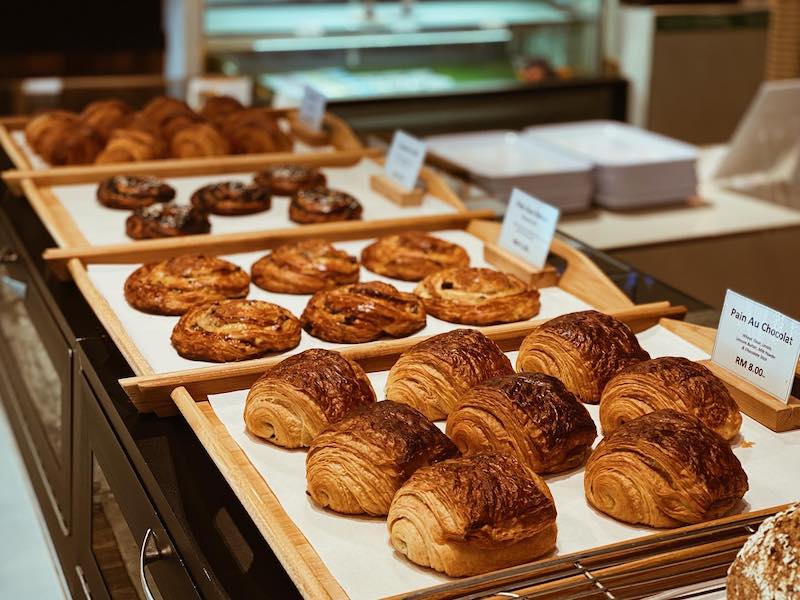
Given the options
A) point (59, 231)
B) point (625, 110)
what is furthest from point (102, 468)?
point (625, 110)

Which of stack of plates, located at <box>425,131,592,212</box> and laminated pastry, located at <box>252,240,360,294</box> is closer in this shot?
laminated pastry, located at <box>252,240,360,294</box>

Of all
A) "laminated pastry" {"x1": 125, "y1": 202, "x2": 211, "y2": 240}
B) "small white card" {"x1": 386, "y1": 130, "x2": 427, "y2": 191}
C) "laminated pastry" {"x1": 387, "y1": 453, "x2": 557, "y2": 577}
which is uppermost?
"small white card" {"x1": 386, "y1": 130, "x2": 427, "y2": 191}

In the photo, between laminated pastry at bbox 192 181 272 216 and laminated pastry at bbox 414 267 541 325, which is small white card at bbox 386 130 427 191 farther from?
laminated pastry at bbox 414 267 541 325

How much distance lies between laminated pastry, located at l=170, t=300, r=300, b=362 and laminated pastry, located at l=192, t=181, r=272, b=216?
0.67 metres

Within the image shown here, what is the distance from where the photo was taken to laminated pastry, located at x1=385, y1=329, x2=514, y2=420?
4.92 feet

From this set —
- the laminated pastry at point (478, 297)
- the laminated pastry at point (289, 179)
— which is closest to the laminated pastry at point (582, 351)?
the laminated pastry at point (478, 297)

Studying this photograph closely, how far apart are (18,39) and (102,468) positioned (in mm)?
3514

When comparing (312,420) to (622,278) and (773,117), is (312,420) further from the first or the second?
(773,117)

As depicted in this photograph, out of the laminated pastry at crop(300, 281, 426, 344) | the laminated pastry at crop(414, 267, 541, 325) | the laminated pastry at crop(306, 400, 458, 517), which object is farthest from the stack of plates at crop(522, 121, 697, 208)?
the laminated pastry at crop(306, 400, 458, 517)

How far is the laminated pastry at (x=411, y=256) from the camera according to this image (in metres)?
2.12

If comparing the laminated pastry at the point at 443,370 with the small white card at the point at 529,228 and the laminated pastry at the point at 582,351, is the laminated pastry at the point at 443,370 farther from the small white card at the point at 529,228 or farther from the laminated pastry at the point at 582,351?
the small white card at the point at 529,228

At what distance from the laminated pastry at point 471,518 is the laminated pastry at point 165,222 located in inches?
47.4

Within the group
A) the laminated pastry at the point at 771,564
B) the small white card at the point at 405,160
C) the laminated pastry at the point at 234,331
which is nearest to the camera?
the laminated pastry at the point at 771,564

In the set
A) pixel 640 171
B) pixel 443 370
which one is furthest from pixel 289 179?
pixel 443 370
